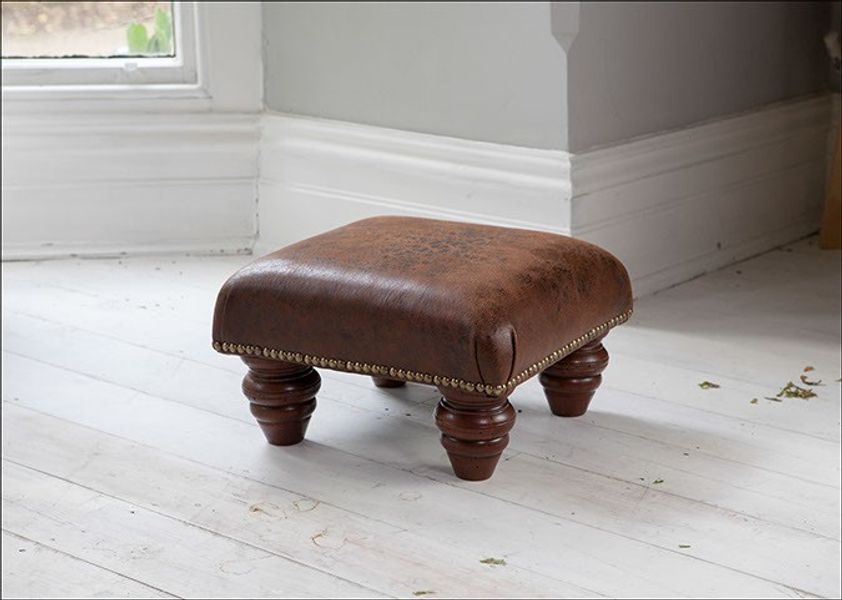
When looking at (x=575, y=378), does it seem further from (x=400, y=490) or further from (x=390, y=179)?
(x=390, y=179)

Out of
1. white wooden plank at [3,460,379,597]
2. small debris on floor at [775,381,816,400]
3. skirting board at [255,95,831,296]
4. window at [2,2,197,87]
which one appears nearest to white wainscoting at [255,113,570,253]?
skirting board at [255,95,831,296]

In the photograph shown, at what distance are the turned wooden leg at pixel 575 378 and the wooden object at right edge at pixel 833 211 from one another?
1.43 metres

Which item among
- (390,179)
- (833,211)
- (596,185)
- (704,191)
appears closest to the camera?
(596,185)

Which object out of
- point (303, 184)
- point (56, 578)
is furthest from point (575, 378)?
point (303, 184)

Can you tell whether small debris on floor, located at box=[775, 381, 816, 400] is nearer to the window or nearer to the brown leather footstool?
the brown leather footstool

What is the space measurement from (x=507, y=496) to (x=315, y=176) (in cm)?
147

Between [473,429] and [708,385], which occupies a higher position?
[473,429]

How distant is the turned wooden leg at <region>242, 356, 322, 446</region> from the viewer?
2182mm

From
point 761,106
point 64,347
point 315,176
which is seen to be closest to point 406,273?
point 64,347

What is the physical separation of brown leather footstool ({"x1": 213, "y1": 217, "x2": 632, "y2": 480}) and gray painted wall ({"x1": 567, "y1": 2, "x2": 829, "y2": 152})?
72 centimetres

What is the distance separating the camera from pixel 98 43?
11.0 feet

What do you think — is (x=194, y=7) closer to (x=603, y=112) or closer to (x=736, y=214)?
(x=603, y=112)

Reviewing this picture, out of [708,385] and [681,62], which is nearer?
[708,385]

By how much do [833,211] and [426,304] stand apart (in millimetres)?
1858
